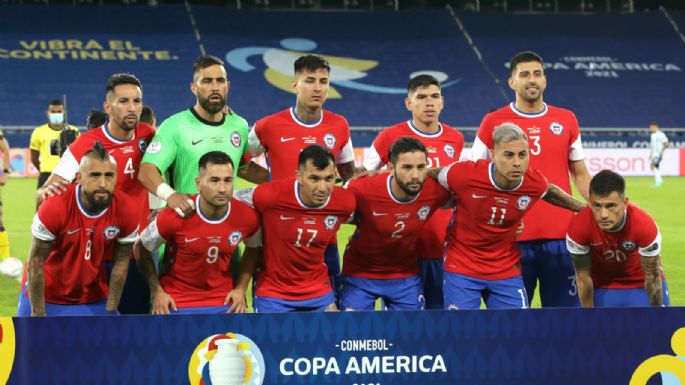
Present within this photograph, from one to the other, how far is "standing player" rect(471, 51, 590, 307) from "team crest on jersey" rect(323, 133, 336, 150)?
3.27 ft

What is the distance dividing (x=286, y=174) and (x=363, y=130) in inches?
884

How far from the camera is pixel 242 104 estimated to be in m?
33.3

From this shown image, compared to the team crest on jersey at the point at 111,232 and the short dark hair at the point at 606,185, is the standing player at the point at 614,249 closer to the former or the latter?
the short dark hair at the point at 606,185

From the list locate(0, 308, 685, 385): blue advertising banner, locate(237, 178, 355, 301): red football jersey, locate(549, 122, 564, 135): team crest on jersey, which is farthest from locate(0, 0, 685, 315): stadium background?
locate(0, 308, 685, 385): blue advertising banner

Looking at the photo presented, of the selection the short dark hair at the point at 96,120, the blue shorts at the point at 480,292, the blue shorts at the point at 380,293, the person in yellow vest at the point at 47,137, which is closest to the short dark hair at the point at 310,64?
the blue shorts at the point at 380,293

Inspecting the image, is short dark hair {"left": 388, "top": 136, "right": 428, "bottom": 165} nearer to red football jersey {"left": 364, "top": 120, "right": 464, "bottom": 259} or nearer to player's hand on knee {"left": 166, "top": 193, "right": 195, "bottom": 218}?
red football jersey {"left": 364, "top": 120, "right": 464, "bottom": 259}

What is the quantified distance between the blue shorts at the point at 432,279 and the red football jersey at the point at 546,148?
0.64 meters

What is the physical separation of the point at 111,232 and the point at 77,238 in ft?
0.67

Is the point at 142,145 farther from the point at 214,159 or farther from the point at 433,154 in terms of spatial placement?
the point at 433,154

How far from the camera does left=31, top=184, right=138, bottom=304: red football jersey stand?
17.9 ft

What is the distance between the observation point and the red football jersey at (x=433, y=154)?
6453 millimetres

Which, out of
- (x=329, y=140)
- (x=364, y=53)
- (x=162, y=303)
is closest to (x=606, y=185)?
(x=329, y=140)

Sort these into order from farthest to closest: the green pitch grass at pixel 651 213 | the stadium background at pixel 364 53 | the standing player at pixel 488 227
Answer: the stadium background at pixel 364 53, the green pitch grass at pixel 651 213, the standing player at pixel 488 227

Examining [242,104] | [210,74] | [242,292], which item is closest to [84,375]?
[242,292]
